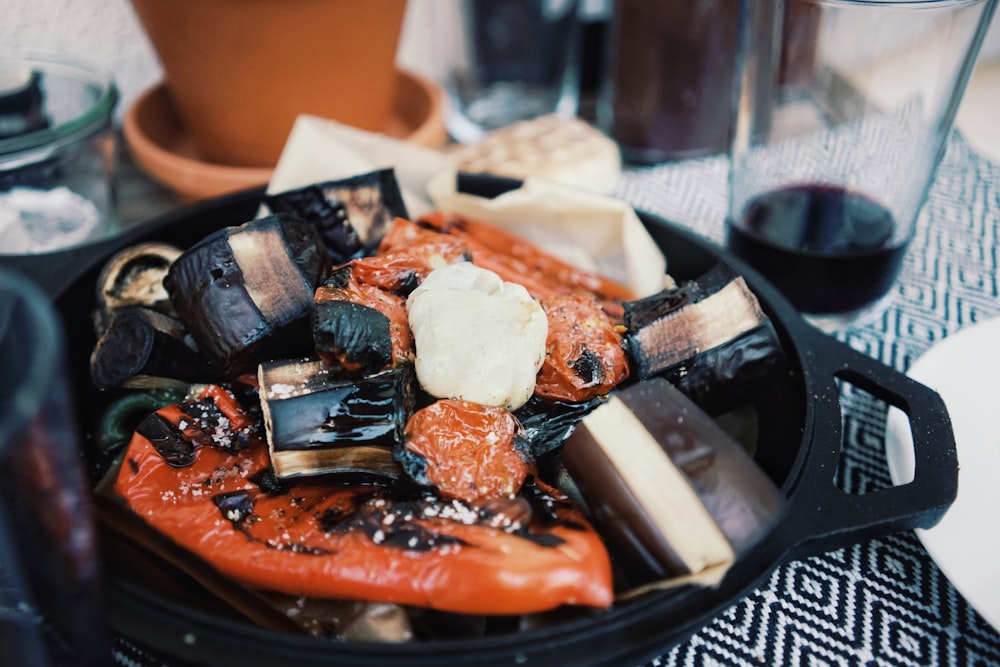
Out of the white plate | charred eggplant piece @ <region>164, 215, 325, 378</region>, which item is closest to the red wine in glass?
the white plate

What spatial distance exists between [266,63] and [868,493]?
112cm

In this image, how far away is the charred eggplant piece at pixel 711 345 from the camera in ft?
2.70

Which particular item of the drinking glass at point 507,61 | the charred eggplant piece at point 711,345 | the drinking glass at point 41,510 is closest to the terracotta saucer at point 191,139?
the drinking glass at point 507,61

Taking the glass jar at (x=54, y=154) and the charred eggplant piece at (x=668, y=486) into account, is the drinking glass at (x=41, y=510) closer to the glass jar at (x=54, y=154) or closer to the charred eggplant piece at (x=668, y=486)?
the charred eggplant piece at (x=668, y=486)

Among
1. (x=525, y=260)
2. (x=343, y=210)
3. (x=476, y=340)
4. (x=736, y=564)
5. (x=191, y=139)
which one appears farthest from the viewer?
(x=191, y=139)

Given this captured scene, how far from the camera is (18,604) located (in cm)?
50

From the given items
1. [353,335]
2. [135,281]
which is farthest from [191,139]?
[353,335]

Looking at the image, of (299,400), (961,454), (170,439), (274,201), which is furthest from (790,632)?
(274,201)

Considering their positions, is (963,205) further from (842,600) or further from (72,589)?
(72,589)

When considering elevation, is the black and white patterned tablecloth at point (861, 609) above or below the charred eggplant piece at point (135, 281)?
below

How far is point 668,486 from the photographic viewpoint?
0.64m

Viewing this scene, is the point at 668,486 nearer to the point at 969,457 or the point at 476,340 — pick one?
the point at 476,340

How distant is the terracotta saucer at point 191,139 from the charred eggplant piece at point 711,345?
75 centimetres

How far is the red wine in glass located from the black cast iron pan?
0.20 m
